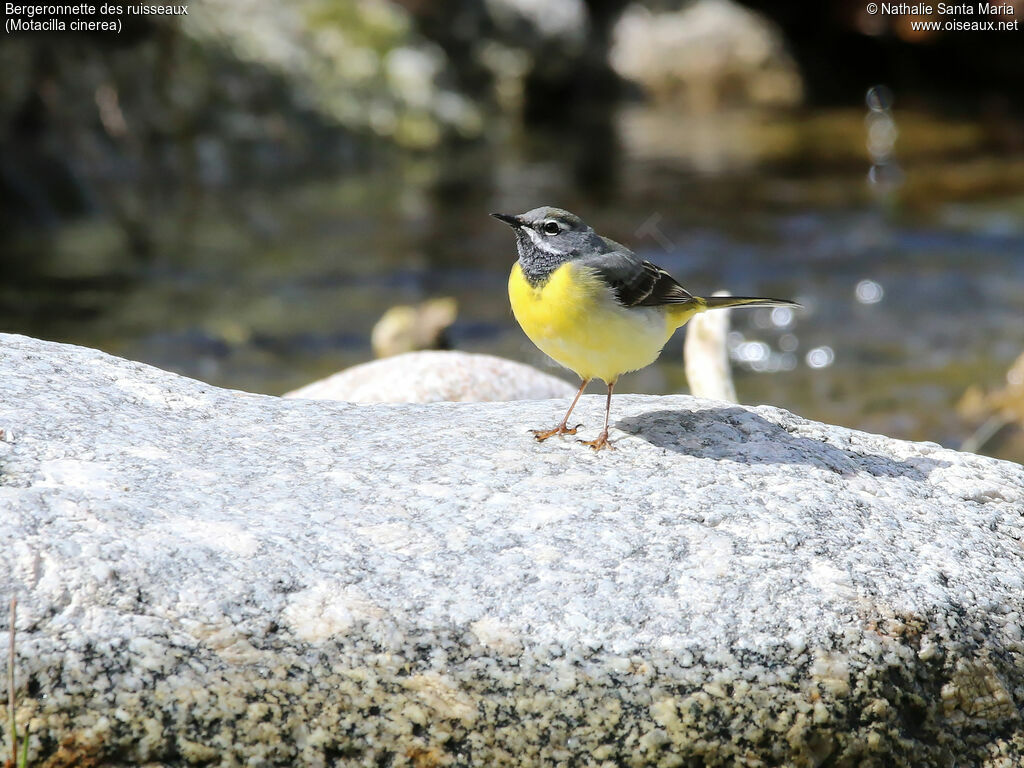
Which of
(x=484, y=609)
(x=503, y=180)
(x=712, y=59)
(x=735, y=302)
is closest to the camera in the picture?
(x=484, y=609)

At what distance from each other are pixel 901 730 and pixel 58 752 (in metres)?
2.39

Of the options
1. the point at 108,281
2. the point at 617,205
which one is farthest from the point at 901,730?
the point at 617,205

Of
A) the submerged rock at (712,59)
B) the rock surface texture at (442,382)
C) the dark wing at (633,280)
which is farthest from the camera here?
the submerged rock at (712,59)

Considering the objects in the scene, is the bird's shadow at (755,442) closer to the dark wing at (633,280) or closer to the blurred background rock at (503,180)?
the dark wing at (633,280)

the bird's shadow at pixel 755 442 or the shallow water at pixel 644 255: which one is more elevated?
the shallow water at pixel 644 255

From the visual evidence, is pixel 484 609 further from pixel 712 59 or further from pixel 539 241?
pixel 712 59

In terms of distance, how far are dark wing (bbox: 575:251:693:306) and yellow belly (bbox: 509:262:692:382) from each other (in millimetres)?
52

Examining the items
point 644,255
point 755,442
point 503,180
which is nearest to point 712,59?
point 503,180

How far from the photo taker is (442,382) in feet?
21.5

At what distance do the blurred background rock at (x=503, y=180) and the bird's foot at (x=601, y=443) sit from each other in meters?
5.30

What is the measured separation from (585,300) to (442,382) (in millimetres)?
2343

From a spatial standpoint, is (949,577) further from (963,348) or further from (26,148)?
(26,148)

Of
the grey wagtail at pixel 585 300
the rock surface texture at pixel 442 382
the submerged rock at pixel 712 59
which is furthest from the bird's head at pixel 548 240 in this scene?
the submerged rock at pixel 712 59

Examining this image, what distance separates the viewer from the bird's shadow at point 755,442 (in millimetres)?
4191
